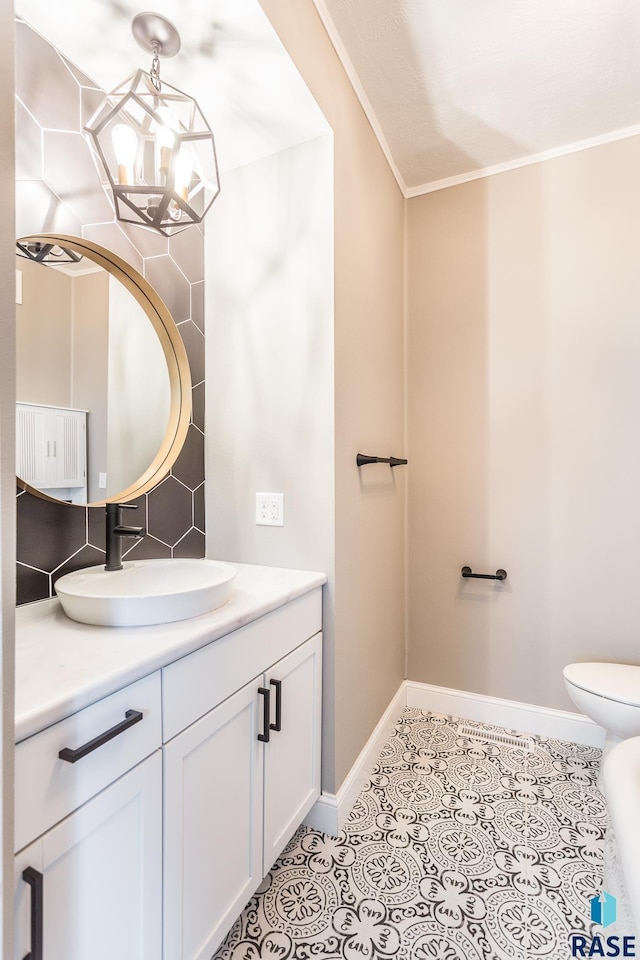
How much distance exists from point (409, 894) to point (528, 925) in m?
0.31

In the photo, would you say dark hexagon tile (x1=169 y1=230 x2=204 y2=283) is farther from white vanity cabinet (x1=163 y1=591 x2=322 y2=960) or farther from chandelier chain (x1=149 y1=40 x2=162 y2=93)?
white vanity cabinet (x1=163 y1=591 x2=322 y2=960)

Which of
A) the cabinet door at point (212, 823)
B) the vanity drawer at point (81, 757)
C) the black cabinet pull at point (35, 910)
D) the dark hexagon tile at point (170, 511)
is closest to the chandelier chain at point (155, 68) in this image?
the dark hexagon tile at point (170, 511)

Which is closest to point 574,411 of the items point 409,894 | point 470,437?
point 470,437

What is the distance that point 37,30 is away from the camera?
1257 millimetres

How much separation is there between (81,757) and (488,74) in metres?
2.33

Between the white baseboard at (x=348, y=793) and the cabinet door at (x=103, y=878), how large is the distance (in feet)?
2.54

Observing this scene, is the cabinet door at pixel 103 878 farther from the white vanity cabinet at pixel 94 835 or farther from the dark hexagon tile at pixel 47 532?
the dark hexagon tile at pixel 47 532

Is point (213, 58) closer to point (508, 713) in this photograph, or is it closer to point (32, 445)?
point (32, 445)

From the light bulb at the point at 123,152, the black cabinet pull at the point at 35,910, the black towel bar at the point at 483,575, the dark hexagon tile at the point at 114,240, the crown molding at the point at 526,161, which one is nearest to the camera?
the black cabinet pull at the point at 35,910

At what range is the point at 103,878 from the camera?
781mm

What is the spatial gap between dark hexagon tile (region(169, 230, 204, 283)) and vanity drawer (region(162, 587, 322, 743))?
123cm

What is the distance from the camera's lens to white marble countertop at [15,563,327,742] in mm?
710

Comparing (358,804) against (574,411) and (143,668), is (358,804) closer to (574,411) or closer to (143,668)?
(143,668)

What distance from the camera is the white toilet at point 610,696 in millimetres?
1623
